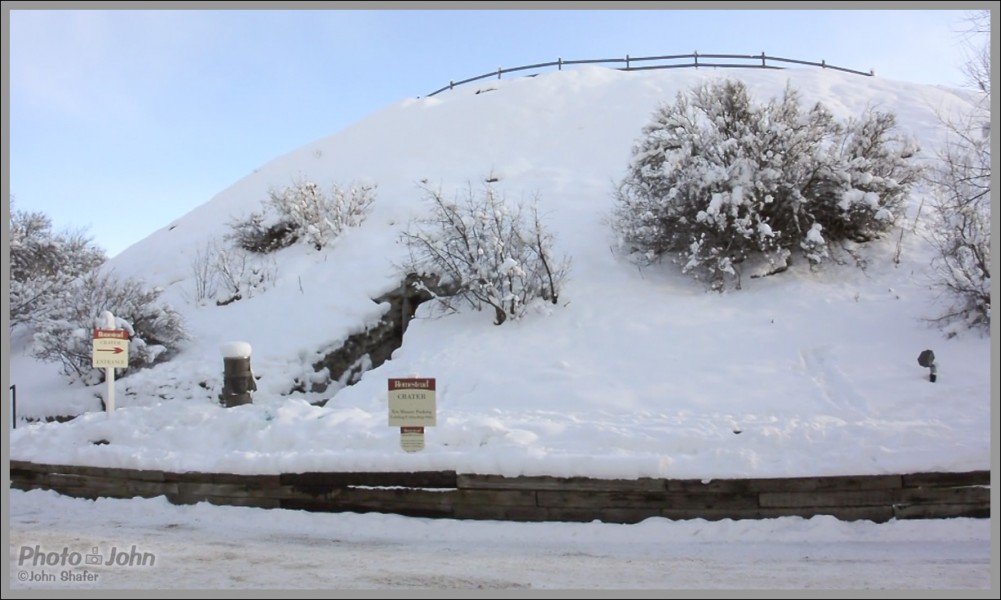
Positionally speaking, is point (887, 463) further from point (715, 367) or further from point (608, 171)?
point (608, 171)

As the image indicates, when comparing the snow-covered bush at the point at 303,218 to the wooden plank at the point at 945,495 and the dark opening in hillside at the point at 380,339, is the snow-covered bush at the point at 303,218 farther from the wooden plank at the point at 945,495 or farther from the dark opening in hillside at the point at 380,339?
the wooden plank at the point at 945,495

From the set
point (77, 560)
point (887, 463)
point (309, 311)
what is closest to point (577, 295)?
point (309, 311)

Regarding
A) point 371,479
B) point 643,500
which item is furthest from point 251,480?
point 643,500

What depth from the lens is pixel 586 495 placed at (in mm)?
6969

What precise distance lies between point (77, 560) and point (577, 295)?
9.57m

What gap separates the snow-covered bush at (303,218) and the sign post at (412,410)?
34.4ft

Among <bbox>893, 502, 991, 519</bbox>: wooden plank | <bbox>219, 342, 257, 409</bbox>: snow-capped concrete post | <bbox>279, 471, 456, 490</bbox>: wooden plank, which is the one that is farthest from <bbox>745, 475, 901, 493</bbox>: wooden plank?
<bbox>219, 342, 257, 409</bbox>: snow-capped concrete post

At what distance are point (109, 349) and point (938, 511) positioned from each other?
31.9 ft

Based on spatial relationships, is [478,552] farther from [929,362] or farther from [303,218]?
[303,218]

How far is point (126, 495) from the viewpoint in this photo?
7988 mm

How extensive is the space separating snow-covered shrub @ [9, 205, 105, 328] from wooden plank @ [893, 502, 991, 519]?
54.5 feet

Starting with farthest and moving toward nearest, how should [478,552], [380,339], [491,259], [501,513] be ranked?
1. [380,339]
2. [491,259]
3. [501,513]
4. [478,552]

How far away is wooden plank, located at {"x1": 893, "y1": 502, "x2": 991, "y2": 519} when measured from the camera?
6.66 m

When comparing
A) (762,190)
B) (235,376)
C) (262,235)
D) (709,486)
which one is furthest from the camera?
(262,235)
